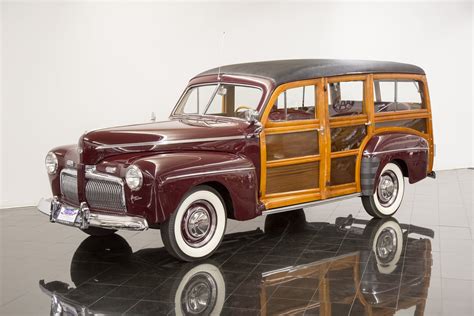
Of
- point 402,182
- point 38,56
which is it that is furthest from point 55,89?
point 402,182

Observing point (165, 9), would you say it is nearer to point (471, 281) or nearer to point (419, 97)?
point (419, 97)

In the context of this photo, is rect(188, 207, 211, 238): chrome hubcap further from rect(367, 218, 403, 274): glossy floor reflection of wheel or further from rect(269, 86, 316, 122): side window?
rect(367, 218, 403, 274): glossy floor reflection of wheel

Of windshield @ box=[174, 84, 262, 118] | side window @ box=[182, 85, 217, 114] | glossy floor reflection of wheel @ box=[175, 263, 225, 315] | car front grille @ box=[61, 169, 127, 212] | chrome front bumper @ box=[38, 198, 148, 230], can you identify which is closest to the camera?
glossy floor reflection of wheel @ box=[175, 263, 225, 315]

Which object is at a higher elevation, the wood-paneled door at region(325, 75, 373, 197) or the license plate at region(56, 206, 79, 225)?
the wood-paneled door at region(325, 75, 373, 197)

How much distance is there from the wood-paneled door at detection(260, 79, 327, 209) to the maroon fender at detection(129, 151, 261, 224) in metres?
0.33

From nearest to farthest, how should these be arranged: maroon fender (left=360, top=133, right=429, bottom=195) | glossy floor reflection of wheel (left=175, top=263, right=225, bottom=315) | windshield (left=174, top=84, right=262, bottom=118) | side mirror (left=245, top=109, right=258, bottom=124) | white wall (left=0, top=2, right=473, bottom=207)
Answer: glossy floor reflection of wheel (left=175, top=263, right=225, bottom=315)
side mirror (left=245, top=109, right=258, bottom=124)
windshield (left=174, top=84, right=262, bottom=118)
maroon fender (left=360, top=133, right=429, bottom=195)
white wall (left=0, top=2, right=473, bottom=207)

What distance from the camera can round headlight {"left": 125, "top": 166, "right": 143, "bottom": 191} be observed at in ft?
16.9

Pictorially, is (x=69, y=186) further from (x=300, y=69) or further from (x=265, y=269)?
(x=300, y=69)

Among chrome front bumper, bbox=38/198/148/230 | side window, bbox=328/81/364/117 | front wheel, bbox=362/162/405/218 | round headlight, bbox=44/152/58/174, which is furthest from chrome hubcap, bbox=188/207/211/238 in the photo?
front wheel, bbox=362/162/405/218

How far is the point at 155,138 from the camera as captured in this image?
5.51 meters

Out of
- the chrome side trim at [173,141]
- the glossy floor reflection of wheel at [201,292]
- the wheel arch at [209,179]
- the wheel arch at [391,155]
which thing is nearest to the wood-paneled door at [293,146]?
the wheel arch at [209,179]

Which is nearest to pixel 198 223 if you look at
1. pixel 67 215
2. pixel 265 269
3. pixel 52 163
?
pixel 265 269

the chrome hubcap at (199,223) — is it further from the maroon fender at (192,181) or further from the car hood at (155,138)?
the car hood at (155,138)

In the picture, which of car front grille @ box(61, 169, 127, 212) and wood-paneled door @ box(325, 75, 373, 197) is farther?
wood-paneled door @ box(325, 75, 373, 197)
